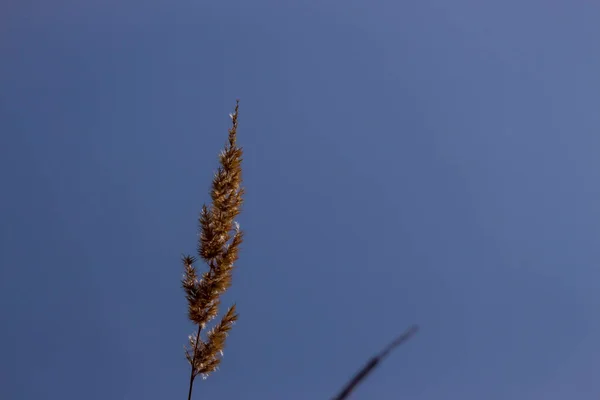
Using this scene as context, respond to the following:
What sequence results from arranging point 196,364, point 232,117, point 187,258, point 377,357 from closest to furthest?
point 377,357, point 196,364, point 187,258, point 232,117

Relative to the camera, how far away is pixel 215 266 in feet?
21.1

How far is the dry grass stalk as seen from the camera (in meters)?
6.12

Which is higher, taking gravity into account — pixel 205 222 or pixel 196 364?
pixel 205 222

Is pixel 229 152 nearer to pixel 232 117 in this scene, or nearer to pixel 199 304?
pixel 232 117

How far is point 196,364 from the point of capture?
238 inches

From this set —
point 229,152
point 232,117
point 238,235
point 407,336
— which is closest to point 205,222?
point 238,235

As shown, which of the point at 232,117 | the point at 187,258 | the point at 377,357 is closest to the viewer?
the point at 377,357

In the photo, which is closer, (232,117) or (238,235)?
(238,235)

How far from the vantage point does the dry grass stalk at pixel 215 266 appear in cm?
612

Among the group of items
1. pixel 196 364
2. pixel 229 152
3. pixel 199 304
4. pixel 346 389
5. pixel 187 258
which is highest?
pixel 229 152

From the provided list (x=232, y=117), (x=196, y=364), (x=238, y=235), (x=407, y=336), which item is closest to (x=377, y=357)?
(x=407, y=336)

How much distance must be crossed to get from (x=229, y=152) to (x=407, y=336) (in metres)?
5.94

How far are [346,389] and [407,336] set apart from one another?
14 cm

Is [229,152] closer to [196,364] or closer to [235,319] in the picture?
[235,319]
